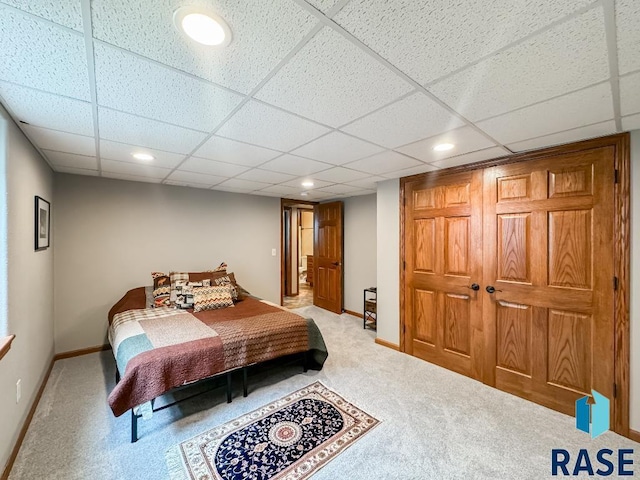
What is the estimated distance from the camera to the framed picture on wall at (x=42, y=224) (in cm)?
237

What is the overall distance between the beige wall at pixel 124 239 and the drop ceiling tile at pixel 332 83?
3.15 m

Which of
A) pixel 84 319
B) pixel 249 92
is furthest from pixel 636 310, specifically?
pixel 84 319

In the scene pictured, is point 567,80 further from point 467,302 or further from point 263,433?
point 263,433

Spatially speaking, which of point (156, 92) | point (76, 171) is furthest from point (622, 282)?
point (76, 171)

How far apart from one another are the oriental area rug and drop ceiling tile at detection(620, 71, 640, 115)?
8.32 ft

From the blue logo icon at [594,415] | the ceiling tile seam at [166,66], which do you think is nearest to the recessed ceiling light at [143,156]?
the ceiling tile seam at [166,66]

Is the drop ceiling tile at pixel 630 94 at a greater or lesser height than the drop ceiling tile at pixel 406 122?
greater

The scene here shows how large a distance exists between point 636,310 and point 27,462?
4204mm

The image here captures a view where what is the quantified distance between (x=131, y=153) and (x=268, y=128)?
4.78 ft

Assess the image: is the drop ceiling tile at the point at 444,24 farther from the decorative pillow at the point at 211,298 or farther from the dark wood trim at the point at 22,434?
the decorative pillow at the point at 211,298

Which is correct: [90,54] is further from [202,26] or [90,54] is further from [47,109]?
[47,109]

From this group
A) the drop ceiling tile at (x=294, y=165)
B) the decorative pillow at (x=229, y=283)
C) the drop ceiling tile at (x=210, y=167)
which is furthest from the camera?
the decorative pillow at (x=229, y=283)

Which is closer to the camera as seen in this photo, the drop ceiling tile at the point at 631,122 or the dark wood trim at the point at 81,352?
the drop ceiling tile at the point at 631,122

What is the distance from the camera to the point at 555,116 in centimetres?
170
